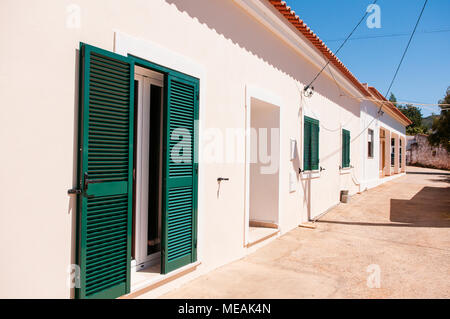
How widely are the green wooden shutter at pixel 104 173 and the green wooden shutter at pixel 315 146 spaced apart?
5.75 m

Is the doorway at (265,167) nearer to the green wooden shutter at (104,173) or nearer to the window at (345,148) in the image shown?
the green wooden shutter at (104,173)

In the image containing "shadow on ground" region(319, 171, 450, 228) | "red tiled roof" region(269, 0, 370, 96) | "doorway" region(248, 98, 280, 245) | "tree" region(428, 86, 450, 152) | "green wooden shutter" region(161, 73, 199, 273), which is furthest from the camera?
"tree" region(428, 86, 450, 152)

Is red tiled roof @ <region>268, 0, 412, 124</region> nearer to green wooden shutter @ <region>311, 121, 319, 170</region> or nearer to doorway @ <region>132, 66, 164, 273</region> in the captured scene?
green wooden shutter @ <region>311, 121, 319, 170</region>

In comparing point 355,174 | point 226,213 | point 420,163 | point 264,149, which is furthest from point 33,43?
point 420,163

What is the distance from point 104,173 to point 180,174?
1.06 m

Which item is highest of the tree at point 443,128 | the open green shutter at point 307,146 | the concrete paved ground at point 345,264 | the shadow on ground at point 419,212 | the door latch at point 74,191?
the tree at point 443,128

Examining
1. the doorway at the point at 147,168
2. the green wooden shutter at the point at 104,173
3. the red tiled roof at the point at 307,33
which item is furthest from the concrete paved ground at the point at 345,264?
the red tiled roof at the point at 307,33

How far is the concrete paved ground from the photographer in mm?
3748

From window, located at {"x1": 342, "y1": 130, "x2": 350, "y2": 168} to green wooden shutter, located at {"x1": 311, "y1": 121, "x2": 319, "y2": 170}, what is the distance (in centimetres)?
287

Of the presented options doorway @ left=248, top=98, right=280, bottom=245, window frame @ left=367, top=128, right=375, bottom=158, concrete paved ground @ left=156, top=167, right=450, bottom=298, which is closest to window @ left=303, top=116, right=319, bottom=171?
concrete paved ground @ left=156, top=167, right=450, bottom=298

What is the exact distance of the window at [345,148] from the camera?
35.2ft

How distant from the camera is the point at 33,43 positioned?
7.42ft
